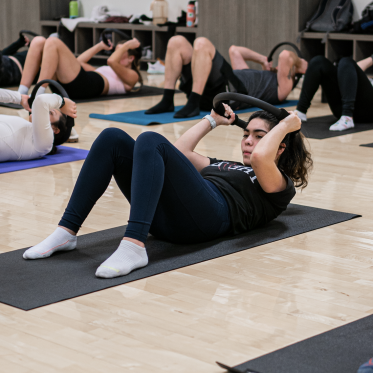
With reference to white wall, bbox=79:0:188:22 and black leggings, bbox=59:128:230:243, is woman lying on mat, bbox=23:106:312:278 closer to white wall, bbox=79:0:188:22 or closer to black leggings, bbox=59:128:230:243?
black leggings, bbox=59:128:230:243

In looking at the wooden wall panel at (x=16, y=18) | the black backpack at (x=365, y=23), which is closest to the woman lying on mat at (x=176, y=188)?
the black backpack at (x=365, y=23)

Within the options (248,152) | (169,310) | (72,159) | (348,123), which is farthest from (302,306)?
(348,123)

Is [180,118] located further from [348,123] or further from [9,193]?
[9,193]

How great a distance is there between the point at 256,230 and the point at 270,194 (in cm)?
20

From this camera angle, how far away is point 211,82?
492 cm

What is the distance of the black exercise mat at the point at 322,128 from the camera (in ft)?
13.6

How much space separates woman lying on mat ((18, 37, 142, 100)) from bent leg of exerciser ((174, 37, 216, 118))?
94cm

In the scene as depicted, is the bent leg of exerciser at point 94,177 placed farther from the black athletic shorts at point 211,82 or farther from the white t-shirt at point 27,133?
the black athletic shorts at point 211,82

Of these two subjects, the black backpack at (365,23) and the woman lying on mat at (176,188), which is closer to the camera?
the woman lying on mat at (176,188)

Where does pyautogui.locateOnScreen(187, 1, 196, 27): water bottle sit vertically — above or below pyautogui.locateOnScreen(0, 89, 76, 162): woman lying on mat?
above

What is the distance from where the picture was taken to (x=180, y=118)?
4715 millimetres

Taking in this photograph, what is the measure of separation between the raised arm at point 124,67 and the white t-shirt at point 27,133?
7.21 feet

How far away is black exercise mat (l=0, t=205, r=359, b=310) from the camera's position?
5.68ft

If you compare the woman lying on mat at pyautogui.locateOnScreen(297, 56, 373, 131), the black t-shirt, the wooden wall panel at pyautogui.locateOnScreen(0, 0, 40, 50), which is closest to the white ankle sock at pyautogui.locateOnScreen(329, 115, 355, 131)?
the woman lying on mat at pyautogui.locateOnScreen(297, 56, 373, 131)
